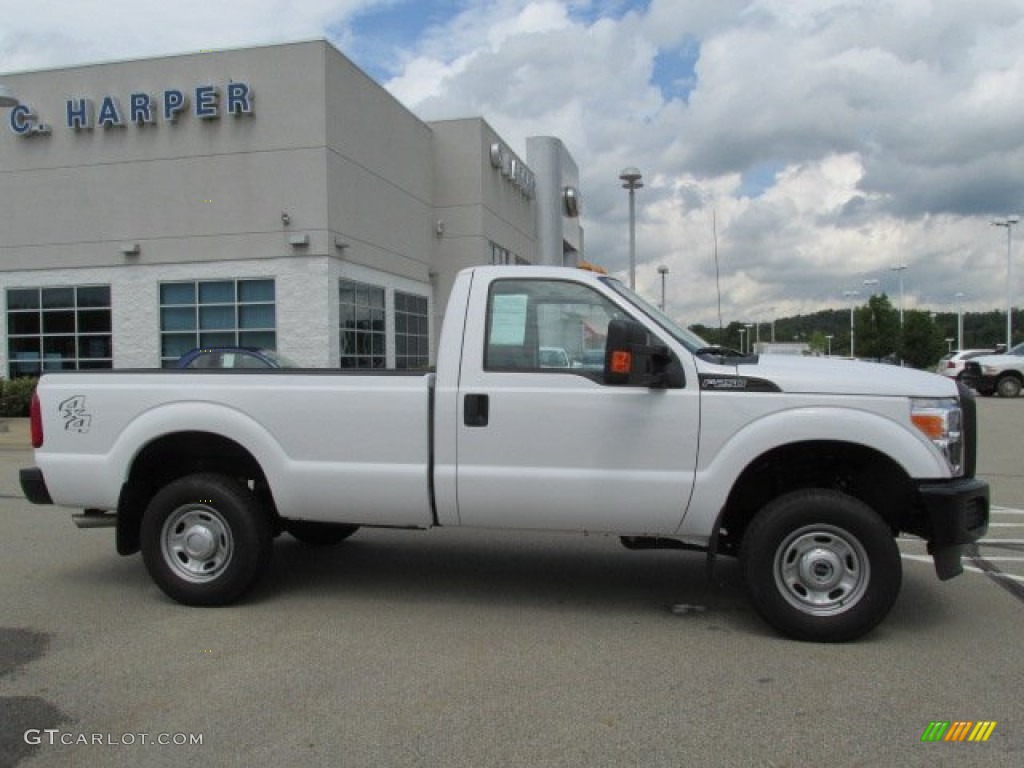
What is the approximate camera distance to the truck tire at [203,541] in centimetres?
541

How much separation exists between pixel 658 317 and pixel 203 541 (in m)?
3.10

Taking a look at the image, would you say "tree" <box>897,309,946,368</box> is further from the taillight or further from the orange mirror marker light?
the taillight

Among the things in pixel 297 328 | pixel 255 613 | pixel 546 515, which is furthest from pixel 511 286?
pixel 297 328

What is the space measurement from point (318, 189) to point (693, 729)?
1910 cm

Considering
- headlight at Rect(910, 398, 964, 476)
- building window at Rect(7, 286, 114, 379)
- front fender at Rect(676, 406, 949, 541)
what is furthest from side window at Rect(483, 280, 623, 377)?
building window at Rect(7, 286, 114, 379)

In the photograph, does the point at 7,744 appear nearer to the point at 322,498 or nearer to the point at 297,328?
the point at 322,498

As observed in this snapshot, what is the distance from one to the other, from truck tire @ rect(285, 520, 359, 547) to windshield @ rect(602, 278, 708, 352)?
2.74m

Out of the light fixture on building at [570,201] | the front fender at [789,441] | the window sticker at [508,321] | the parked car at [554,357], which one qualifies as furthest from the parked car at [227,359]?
the light fixture on building at [570,201]

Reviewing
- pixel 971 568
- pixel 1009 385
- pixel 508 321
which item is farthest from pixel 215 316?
pixel 1009 385

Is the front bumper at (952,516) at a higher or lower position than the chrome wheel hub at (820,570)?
higher

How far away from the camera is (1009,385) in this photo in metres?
28.2

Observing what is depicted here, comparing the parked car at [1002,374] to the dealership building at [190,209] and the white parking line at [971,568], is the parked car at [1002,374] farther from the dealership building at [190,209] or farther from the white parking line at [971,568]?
the white parking line at [971,568]

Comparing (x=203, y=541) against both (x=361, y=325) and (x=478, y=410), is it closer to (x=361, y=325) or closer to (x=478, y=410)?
(x=478, y=410)

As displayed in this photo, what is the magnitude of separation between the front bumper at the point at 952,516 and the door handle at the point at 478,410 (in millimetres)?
2373
